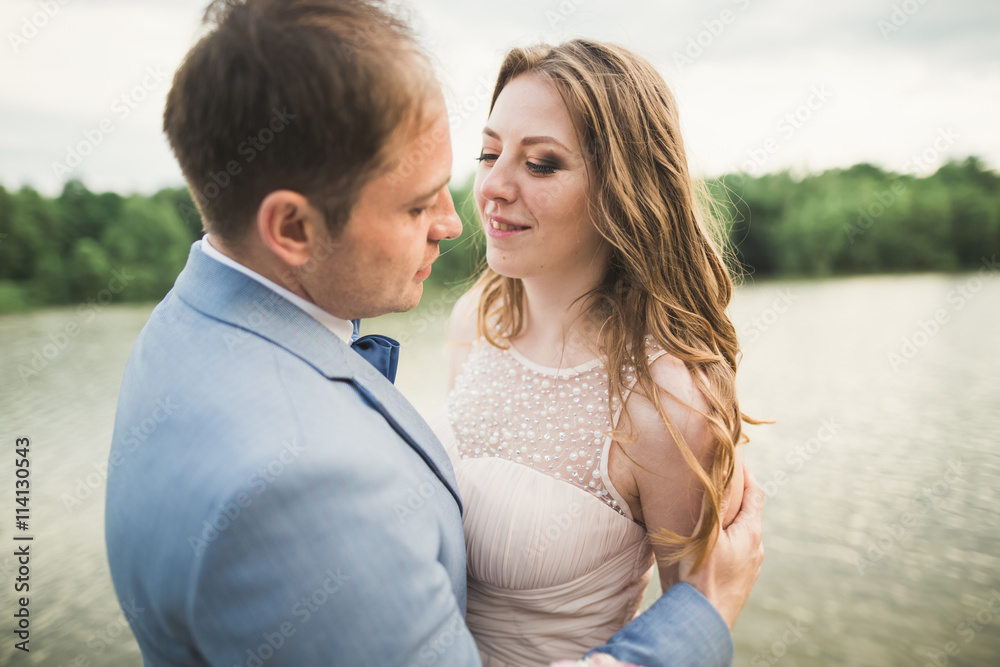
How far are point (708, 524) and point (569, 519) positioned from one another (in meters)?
0.46

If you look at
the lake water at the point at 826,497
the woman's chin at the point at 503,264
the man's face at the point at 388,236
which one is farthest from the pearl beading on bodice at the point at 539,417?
the lake water at the point at 826,497

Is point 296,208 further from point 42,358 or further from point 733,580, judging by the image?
point 42,358

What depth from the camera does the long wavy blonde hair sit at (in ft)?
6.77

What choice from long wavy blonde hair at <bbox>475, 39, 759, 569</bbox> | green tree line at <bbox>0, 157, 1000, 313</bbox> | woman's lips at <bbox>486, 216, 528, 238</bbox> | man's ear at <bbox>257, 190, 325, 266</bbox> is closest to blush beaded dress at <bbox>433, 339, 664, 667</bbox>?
long wavy blonde hair at <bbox>475, 39, 759, 569</bbox>

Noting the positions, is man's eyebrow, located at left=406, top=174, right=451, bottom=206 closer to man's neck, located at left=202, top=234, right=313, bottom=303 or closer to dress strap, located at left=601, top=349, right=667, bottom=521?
man's neck, located at left=202, top=234, right=313, bottom=303

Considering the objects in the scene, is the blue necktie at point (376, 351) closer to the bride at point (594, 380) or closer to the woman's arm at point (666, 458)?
the bride at point (594, 380)

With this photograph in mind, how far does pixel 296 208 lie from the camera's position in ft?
4.09

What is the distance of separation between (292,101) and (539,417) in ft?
4.84

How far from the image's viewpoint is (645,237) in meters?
2.20

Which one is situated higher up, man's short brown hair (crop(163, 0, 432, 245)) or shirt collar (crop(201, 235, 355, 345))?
man's short brown hair (crop(163, 0, 432, 245))

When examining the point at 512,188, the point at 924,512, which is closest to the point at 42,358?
the point at 512,188

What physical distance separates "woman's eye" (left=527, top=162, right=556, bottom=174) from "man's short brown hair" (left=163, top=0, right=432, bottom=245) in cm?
91

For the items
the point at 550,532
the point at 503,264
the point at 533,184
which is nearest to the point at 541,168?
the point at 533,184

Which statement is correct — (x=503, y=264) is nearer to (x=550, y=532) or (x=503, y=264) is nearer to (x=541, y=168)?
(x=541, y=168)
